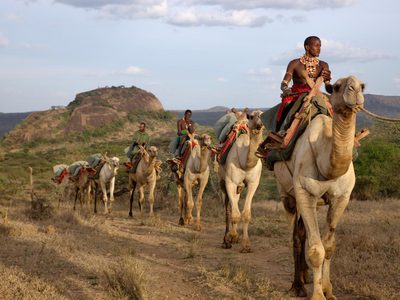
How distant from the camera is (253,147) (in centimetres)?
1075

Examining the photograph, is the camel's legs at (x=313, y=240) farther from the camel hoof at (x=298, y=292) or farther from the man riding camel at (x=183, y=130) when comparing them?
the man riding camel at (x=183, y=130)

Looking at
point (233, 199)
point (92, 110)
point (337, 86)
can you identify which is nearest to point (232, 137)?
point (233, 199)

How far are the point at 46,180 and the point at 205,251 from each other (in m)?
24.2

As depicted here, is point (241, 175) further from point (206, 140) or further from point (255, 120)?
point (206, 140)

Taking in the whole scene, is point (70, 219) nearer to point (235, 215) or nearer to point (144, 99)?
point (235, 215)

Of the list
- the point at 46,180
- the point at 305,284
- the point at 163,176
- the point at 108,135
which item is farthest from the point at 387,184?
the point at 108,135

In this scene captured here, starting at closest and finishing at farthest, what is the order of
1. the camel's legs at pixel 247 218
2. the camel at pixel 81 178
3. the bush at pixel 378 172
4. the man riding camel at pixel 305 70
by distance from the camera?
1. the man riding camel at pixel 305 70
2. the camel's legs at pixel 247 218
3. the bush at pixel 378 172
4. the camel at pixel 81 178

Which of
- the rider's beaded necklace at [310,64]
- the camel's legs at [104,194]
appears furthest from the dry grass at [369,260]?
the camel's legs at [104,194]

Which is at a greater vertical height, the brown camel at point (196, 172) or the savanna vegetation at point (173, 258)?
the brown camel at point (196, 172)

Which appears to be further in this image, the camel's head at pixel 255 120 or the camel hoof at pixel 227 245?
the camel hoof at pixel 227 245

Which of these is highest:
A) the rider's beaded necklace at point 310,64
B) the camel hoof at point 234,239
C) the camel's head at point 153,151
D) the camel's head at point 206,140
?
the rider's beaded necklace at point 310,64

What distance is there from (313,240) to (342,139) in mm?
1259

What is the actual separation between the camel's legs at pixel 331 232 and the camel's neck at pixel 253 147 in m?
4.04

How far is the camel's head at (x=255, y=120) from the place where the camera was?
10258 mm
